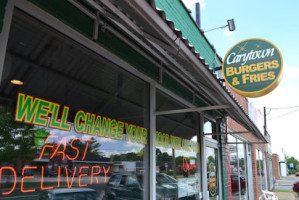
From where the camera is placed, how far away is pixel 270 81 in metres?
5.40

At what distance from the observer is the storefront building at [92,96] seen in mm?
2215

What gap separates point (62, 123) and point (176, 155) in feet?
9.64

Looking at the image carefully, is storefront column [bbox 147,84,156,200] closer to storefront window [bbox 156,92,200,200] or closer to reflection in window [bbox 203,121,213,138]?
storefront window [bbox 156,92,200,200]

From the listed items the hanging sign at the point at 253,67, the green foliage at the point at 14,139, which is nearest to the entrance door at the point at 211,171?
the hanging sign at the point at 253,67

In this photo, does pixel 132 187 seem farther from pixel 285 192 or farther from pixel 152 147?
pixel 285 192

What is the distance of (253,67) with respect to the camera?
19.0 feet

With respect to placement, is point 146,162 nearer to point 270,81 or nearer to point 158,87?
point 158,87

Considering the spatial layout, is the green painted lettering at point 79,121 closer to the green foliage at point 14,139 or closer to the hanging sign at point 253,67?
the green foliage at point 14,139

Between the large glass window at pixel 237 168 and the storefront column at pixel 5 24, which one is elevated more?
the storefront column at pixel 5 24

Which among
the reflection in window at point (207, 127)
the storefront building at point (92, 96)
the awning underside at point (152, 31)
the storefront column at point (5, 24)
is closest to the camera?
the awning underside at point (152, 31)

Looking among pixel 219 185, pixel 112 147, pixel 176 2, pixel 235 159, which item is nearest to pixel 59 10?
pixel 112 147

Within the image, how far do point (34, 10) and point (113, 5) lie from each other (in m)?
0.87

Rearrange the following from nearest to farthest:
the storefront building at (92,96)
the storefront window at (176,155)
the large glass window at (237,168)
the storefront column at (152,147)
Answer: the storefront building at (92,96)
the storefront column at (152,147)
the storefront window at (176,155)
the large glass window at (237,168)

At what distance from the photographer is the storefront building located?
2.21 m
